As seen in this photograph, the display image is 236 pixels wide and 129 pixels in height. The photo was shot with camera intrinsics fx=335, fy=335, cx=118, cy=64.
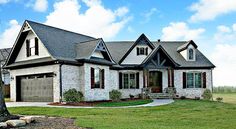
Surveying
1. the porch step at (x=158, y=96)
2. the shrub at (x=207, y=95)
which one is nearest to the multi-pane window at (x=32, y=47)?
the porch step at (x=158, y=96)

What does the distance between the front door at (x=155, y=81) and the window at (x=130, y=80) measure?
1703 millimetres

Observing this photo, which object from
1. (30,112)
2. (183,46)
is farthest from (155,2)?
(183,46)

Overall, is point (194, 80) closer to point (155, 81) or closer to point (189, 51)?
point (189, 51)

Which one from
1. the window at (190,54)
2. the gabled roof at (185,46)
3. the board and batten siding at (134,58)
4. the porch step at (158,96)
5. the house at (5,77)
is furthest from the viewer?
the house at (5,77)

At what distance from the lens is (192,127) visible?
12.4 m

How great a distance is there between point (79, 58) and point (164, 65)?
389 inches

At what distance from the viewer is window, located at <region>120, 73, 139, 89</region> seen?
33562 millimetres

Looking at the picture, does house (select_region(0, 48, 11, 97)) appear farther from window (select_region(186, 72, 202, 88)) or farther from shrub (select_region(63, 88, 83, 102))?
window (select_region(186, 72, 202, 88))

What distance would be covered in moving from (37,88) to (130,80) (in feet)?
32.6

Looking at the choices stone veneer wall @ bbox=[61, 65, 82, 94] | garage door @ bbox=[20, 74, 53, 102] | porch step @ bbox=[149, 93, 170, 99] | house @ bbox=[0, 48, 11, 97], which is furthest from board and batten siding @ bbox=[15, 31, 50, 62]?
porch step @ bbox=[149, 93, 170, 99]

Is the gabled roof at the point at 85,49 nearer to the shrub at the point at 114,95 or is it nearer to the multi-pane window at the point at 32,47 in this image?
the multi-pane window at the point at 32,47

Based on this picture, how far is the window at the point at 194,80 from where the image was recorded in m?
35.1

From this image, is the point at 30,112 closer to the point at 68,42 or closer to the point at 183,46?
the point at 68,42

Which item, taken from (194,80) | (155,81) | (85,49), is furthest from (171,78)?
(85,49)
